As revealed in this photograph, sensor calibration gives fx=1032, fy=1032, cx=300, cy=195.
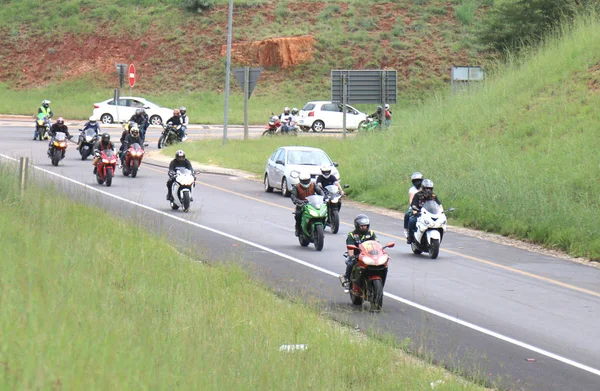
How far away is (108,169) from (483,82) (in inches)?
540

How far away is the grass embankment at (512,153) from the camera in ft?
69.4

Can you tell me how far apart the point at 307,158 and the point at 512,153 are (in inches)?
222

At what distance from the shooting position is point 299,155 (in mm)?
28406

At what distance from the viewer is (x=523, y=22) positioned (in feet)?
151

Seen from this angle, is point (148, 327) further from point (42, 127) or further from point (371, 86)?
point (42, 127)

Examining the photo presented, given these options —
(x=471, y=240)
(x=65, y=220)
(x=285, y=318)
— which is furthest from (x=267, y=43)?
(x=285, y=318)

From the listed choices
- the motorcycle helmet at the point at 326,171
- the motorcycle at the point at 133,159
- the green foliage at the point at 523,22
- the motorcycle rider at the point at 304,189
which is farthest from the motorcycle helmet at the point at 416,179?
the green foliage at the point at 523,22

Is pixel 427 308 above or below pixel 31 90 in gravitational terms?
below

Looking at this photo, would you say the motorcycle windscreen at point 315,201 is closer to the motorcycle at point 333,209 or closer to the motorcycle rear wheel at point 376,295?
the motorcycle at point 333,209

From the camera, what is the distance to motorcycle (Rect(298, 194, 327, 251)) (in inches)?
695

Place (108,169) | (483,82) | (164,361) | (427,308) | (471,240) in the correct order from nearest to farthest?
(164,361), (427,308), (471,240), (108,169), (483,82)

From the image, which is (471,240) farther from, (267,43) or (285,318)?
(267,43)

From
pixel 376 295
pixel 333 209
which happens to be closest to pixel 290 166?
pixel 333 209

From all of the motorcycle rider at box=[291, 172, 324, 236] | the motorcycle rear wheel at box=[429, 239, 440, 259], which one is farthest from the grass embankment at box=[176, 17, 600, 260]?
the motorcycle rider at box=[291, 172, 324, 236]
